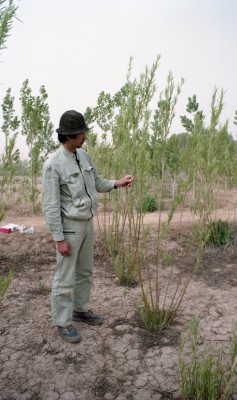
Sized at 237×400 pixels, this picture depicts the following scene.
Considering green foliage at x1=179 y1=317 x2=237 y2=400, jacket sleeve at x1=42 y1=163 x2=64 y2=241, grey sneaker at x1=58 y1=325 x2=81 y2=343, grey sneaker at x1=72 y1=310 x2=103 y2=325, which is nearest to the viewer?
green foliage at x1=179 y1=317 x2=237 y2=400

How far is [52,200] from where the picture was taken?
3.09 metres

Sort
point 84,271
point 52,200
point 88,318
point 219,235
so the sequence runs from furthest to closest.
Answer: point 219,235
point 88,318
point 84,271
point 52,200

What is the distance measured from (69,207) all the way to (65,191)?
0.44ft

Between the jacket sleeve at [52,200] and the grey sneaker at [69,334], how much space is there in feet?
2.74

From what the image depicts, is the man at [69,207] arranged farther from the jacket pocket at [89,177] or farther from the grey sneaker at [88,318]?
the grey sneaker at [88,318]

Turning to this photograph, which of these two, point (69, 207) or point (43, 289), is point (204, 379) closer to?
point (69, 207)

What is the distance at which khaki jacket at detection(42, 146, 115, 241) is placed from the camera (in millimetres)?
3098

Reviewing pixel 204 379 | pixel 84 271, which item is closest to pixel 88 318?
pixel 84 271

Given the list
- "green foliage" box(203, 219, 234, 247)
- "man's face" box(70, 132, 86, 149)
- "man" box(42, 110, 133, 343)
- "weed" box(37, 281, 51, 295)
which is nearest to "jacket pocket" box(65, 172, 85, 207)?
"man" box(42, 110, 133, 343)

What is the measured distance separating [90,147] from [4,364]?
383cm

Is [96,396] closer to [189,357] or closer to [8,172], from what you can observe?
[189,357]

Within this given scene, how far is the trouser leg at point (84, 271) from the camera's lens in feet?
11.3

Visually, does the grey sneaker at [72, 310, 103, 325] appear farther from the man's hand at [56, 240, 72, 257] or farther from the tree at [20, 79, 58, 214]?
the tree at [20, 79, 58, 214]

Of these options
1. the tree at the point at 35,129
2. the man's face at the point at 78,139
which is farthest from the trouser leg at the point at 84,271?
the tree at the point at 35,129
